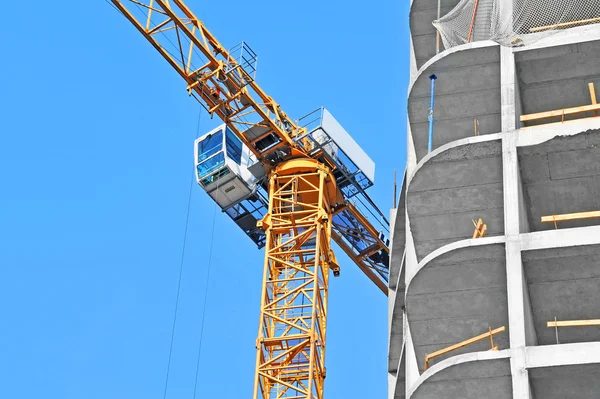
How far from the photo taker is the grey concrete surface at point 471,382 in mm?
20344

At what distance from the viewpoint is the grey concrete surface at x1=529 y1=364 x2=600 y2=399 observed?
65.2ft

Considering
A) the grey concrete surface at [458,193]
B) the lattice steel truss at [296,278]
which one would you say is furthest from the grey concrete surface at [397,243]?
the lattice steel truss at [296,278]

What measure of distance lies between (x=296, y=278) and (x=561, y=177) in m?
32.2

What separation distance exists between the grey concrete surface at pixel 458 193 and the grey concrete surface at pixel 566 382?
11.8ft

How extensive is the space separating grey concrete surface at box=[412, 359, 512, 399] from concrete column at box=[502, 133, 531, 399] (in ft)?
0.90

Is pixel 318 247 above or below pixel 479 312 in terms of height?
above

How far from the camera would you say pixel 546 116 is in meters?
23.4

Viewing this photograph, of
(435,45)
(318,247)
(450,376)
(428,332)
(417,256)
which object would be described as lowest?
(450,376)

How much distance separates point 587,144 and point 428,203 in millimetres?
2773

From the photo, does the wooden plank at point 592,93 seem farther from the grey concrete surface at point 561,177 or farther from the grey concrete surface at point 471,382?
the grey concrete surface at point 471,382

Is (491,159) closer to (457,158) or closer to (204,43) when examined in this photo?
(457,158)

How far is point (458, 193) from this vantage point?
23141 millimetres

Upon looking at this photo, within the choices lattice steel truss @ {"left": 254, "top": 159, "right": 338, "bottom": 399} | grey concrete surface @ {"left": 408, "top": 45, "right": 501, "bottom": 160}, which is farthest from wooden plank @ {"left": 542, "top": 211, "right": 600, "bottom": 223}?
lattice steel truss @ {"left": 254, "top": 159, "right": 338, "bottom": 399}

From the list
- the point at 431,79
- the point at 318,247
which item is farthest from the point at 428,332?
the point at 318,247
